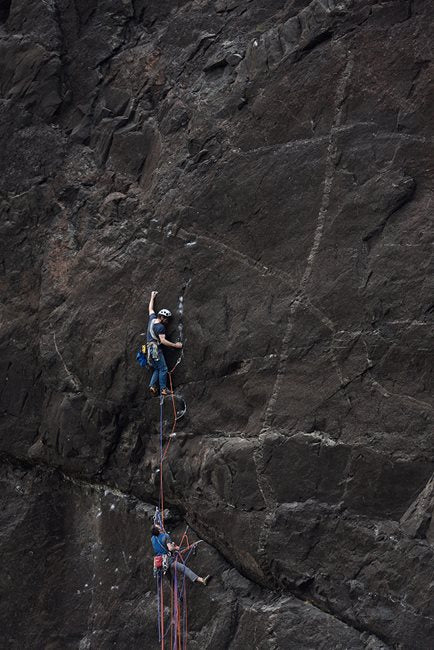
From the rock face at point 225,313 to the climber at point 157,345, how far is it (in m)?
0.24

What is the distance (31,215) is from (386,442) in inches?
290

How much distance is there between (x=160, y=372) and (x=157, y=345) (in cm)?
A: 46

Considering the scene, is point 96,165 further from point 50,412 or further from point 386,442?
point 386,442

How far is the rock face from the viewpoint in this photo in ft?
40.1

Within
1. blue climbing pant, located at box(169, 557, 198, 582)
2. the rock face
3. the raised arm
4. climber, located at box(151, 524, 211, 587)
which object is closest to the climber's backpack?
the rock face

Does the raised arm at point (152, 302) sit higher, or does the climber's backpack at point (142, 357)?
the raised arm at point (152, 302)

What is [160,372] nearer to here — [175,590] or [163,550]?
[163,550]

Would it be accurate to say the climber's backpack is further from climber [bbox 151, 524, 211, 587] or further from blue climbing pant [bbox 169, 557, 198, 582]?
blue climbing pant [bbox 169, 557, 198, 582]

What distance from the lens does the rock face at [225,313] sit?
40.1 feet

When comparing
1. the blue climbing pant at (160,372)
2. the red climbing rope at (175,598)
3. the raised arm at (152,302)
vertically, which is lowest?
the red climbing rope at (175,598)

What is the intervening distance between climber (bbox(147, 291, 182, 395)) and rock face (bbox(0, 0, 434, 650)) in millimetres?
235

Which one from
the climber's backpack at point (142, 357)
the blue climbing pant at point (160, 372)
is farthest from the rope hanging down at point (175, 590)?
the climber's backpack at point (142, 357)

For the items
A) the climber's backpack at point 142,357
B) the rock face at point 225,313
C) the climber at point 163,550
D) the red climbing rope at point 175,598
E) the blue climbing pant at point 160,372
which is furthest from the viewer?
the climber's backpack at point 142,357

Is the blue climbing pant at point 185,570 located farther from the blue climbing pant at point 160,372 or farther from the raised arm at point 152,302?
the raised arm at point 152,302
